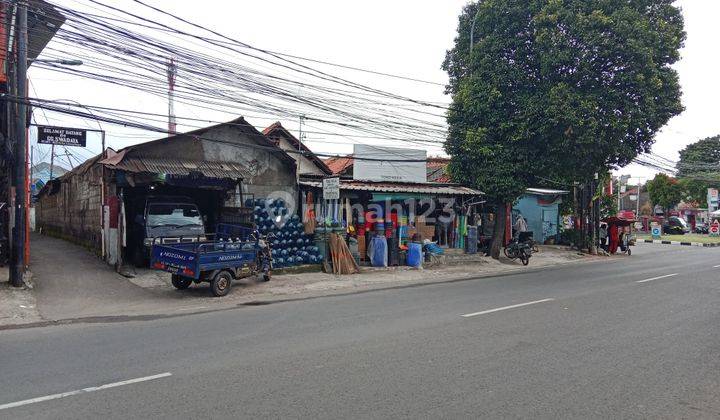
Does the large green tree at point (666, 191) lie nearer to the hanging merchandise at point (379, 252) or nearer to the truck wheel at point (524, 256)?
the truck wheel at point (524, 256)

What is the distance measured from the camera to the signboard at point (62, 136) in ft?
39.7

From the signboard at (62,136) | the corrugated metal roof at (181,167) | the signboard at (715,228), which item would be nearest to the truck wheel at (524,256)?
the corrugated metal roof at (181,167)

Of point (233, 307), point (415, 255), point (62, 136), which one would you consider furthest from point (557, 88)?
point (62, 136)

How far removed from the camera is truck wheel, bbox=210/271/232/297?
11641 mm

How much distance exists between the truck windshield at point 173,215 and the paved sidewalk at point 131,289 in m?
1.43

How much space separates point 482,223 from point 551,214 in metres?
7.28

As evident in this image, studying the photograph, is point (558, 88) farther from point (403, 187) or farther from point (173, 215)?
point (173, 215)

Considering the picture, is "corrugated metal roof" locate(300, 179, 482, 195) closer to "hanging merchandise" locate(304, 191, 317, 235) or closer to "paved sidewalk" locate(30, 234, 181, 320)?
"hanging merchandise" locate(304, 191, 317, 235)

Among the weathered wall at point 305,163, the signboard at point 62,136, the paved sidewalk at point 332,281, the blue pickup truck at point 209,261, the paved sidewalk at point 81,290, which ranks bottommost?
the paved sidewalk at point 332,281

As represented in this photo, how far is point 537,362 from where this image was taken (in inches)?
232

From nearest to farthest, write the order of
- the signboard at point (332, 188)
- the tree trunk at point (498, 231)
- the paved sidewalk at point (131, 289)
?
the paved sidewalk at point (131, 289) < the signboard at point (332, 188) < the tree trunk at point (498, 231)

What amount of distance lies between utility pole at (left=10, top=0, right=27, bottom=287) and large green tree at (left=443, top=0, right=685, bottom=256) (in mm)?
13690

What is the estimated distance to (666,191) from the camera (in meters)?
53.4

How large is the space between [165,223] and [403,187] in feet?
28.9
